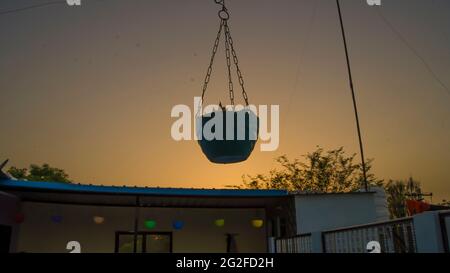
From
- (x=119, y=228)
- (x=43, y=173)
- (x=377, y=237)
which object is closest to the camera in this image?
(x=377, y=237)

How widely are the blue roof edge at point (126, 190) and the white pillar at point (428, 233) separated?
21.7 feet

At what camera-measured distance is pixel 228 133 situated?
14.0 feet

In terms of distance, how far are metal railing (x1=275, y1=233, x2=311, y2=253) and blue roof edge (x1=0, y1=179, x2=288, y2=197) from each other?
166cm

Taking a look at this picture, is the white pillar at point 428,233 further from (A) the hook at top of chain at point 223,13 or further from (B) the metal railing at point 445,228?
(A) the hook at top of chain at point 223,13

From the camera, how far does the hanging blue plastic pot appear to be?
4266mm

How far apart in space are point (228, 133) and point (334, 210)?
654 cm

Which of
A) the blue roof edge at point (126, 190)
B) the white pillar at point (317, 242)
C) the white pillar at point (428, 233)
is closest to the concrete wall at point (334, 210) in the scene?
the blue roof edge at point (126, 190)

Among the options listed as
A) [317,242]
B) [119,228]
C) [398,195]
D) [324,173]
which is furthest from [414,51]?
[398,195]

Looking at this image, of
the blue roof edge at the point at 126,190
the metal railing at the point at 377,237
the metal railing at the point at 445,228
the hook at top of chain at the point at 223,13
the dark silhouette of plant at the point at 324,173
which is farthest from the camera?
the dark silhouette of plant at the point at 324,173

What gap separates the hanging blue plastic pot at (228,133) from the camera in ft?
14.0

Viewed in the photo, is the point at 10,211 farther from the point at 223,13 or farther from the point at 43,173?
the point at 43,173

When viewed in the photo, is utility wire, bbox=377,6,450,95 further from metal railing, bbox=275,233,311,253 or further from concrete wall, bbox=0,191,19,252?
concrete wall, bbox=0,191,19,252

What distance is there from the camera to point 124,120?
10953mm
